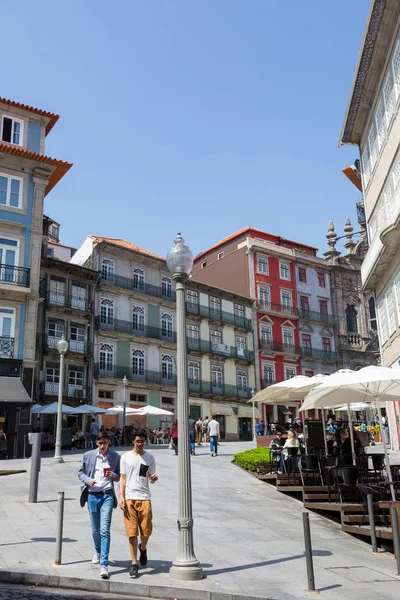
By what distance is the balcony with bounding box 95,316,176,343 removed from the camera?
1457 inches

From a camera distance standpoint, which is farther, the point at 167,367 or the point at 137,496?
the point at 167,367

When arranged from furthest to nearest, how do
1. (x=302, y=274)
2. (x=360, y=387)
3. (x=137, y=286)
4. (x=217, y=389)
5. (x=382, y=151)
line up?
(x=302, y=274)
(x=217, y=389)
(x=137, y=286)
(x=382, y=151)
(x=360, y=387)

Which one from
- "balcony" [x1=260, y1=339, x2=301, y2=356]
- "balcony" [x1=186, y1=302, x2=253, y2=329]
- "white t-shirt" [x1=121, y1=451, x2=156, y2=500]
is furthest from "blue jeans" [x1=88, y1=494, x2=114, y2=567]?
"balcony" [x1=260, y1=339, x2=301, y2=356]

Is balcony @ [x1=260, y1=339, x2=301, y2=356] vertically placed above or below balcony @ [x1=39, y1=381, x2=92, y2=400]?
above

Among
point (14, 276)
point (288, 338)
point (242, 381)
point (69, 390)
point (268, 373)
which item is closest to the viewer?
point (14, 276)

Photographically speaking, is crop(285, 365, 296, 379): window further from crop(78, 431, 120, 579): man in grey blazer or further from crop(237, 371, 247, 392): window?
crop(78, 431, 120, 579): man in grey blazer

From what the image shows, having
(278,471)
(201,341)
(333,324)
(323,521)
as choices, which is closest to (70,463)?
(278,471)

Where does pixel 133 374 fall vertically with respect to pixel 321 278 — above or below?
below

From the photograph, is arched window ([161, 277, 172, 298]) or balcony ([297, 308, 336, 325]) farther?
balcony ([297, 308, 336, 325])

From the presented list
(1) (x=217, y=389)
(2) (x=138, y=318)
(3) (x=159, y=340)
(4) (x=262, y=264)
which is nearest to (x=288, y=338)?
(4) (x=262, y=264)

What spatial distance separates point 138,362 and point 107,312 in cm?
387

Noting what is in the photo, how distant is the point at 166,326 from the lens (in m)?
41.3

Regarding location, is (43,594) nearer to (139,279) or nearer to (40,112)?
(40,112)

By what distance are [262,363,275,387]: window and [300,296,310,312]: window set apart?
6.18 metres
